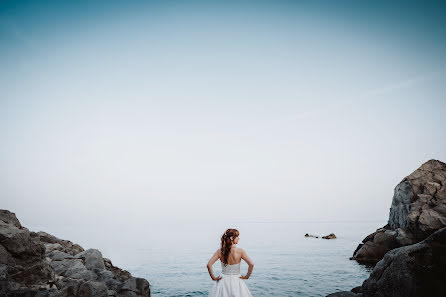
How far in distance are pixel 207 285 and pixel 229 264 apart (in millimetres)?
19153

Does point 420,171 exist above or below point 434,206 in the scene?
above

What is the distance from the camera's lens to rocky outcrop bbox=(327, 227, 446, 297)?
6.44 metres

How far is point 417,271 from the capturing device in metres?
6.88

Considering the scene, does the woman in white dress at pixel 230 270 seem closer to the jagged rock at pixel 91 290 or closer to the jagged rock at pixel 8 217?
the jagged rock at pixel 91 290

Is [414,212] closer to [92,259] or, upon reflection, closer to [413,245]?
[413,245]

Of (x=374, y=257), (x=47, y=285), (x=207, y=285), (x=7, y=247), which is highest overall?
(x=7, y=247)

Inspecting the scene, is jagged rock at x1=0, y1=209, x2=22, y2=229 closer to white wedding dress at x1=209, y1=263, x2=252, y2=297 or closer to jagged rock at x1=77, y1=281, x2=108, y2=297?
jagged rock at x1=77, y1=281, x2=108, y2=297

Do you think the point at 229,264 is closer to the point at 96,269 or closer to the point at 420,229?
the point at 96,269

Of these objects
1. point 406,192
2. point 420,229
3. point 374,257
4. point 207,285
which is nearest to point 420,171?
point 406,192

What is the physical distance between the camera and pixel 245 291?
22.8 feet

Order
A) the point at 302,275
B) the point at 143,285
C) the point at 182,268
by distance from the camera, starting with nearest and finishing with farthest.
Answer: the point at 143,285, the point at 302,275, the point at 182,268

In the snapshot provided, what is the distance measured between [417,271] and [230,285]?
16.0ft

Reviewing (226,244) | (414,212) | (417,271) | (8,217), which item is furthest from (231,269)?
(414,212)

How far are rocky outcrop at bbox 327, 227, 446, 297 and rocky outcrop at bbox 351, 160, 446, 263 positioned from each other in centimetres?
3216
